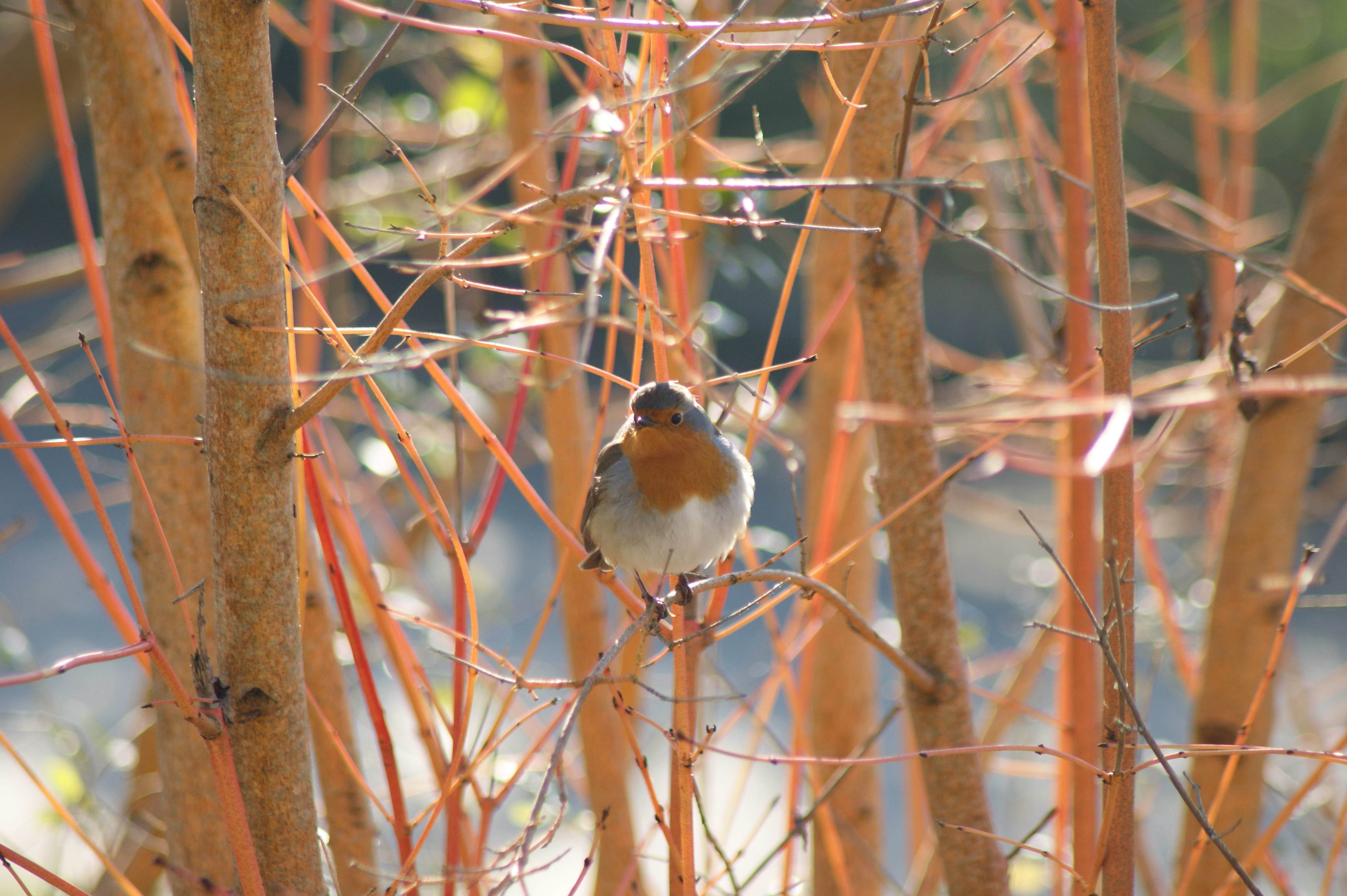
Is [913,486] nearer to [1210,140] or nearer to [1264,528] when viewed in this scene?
[1264,528]

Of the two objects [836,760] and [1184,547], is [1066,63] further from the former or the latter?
[1184,547]

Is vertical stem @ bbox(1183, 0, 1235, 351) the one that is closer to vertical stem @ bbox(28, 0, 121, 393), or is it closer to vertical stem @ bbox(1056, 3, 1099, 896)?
vertical stem @ bbox(1056, 3, 1099, 896)

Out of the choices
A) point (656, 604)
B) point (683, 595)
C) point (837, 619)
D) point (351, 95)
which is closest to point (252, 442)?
point (351, 95)

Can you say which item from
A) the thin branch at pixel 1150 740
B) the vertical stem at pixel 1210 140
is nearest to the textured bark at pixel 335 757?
the thin branch at pixel 1150 740

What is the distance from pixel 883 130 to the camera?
1.16 metres

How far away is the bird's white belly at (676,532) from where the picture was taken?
1433 millimetres

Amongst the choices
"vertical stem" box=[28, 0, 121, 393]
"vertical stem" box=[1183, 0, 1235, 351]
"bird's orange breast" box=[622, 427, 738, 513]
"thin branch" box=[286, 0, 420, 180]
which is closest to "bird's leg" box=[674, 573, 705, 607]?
"bird's orange breast" box=[622, 427, 738, 513]

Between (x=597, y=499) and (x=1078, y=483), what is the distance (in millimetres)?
699

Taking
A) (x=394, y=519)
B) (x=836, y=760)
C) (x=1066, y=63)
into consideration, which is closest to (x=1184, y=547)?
(x=394, y=519)

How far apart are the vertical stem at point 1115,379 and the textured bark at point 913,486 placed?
0.23 m

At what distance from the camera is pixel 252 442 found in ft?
2.60

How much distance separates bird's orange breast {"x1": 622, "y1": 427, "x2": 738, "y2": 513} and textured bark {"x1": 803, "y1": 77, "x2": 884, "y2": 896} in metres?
0.30

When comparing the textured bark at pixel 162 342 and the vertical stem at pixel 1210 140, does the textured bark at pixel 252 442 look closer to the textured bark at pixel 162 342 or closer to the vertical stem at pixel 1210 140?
the textured bark at pixel 162 342

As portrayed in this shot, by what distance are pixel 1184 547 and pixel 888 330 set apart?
3.98 meters
